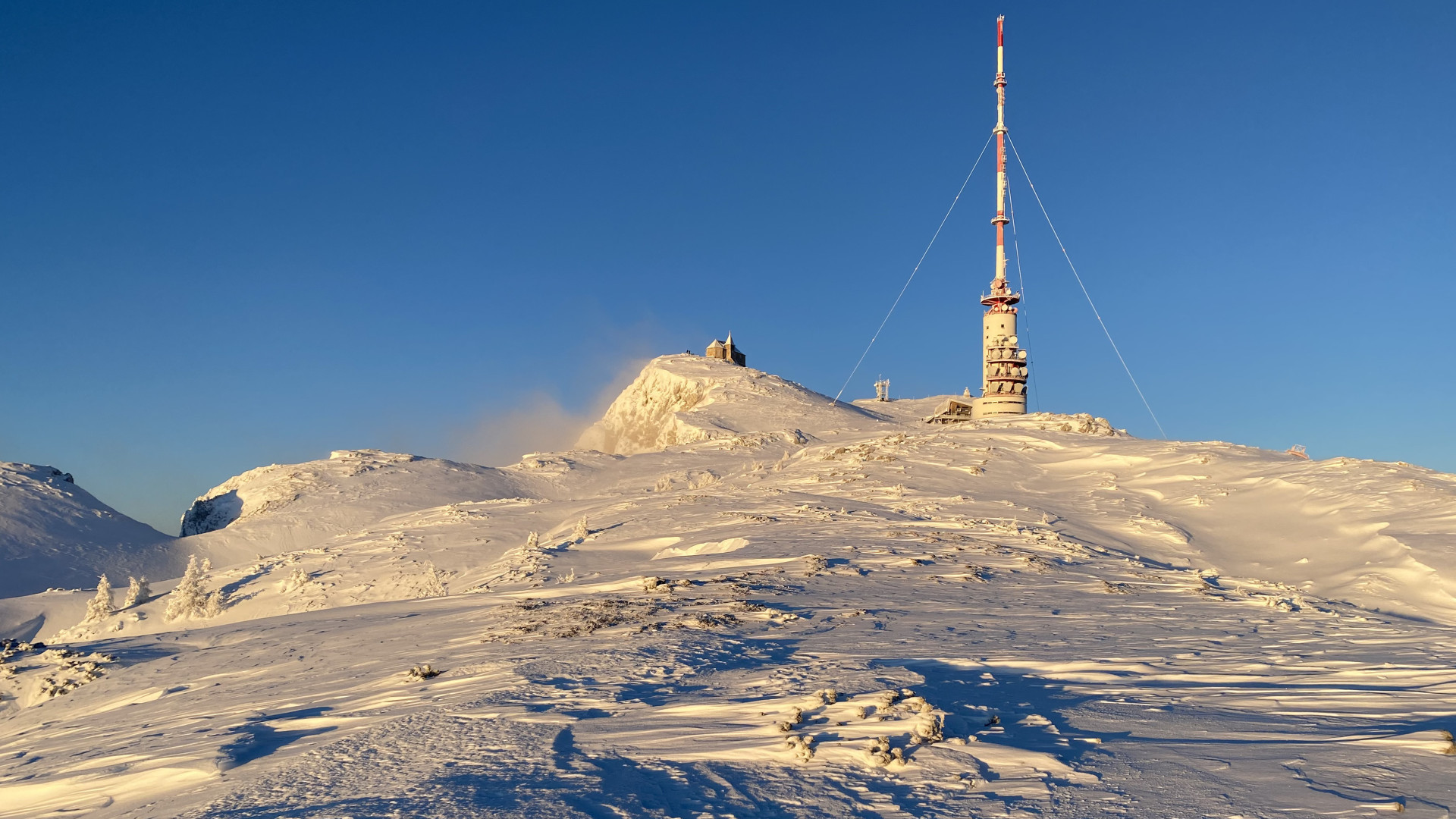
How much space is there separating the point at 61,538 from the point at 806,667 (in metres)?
27.6

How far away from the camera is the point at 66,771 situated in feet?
16.6

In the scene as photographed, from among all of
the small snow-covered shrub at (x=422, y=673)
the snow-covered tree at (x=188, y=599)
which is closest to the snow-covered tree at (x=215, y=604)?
the snow-covered tree at (x=188, y=599)

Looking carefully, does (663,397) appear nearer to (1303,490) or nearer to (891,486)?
(891,486)

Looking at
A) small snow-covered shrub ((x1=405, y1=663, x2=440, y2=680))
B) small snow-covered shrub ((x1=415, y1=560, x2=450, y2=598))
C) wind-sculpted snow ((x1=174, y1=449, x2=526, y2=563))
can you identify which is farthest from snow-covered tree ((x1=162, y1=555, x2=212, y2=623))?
small snow-covered shrub ((x1=405, y1=663, x2=440, y2=680))

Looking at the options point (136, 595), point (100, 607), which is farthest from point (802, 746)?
point (136, 595)

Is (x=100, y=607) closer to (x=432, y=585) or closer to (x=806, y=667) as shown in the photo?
(x=432, y=585)

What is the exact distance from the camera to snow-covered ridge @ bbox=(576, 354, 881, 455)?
133ft

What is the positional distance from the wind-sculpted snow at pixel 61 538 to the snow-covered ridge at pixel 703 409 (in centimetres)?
1850

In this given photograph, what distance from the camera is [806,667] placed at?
241 inches

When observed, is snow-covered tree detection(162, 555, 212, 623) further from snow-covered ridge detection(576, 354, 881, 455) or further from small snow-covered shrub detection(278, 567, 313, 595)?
snow-covered ridge detection(576, 354, 881, 455)

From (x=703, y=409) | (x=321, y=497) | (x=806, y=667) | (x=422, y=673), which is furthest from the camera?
(x=703, y=409)

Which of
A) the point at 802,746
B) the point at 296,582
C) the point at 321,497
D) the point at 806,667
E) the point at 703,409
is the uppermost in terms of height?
the point at 703,409

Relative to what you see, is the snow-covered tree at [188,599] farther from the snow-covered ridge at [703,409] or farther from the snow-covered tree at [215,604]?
the snow-covered ridge at [703,409]

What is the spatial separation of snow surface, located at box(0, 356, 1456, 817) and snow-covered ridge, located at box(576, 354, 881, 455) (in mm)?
21382
